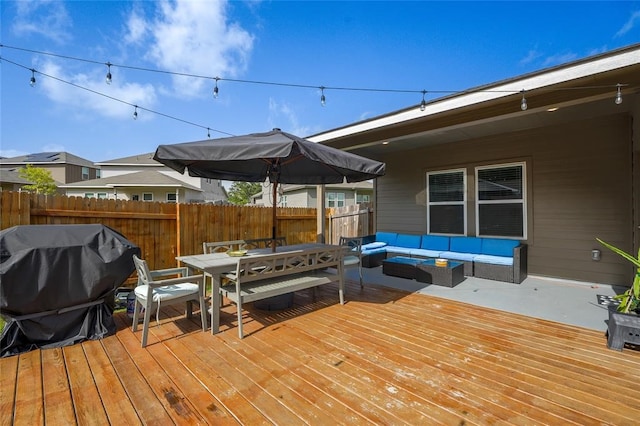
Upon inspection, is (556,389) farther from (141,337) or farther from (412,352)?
(141,337)

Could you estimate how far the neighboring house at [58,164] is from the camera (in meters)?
22.0

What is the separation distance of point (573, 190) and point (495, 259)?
5.99 feet

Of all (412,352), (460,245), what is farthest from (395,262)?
(412,352)

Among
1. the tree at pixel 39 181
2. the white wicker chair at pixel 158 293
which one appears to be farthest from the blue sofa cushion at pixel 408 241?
the tree at pixel 39 181

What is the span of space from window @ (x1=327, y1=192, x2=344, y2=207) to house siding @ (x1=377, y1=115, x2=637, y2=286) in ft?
37.2

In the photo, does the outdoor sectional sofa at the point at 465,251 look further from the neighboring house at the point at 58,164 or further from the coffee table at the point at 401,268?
the neighboring house at the point at 58,164

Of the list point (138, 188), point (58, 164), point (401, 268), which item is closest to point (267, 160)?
point (401, 268)

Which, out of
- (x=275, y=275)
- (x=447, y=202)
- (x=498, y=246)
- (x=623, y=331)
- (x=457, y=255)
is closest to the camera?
(x=623, y=331)

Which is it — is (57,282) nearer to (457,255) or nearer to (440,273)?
(440,273)

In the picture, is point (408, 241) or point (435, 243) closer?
point (435, 243)

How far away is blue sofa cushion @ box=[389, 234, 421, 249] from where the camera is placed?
6746 millimetres

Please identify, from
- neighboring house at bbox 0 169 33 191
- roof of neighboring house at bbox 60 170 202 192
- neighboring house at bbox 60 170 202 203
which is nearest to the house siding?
roof of neighboring house at bbox 60 170 202 192

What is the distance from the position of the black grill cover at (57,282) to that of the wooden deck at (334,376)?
0.19 m

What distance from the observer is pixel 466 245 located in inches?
237
